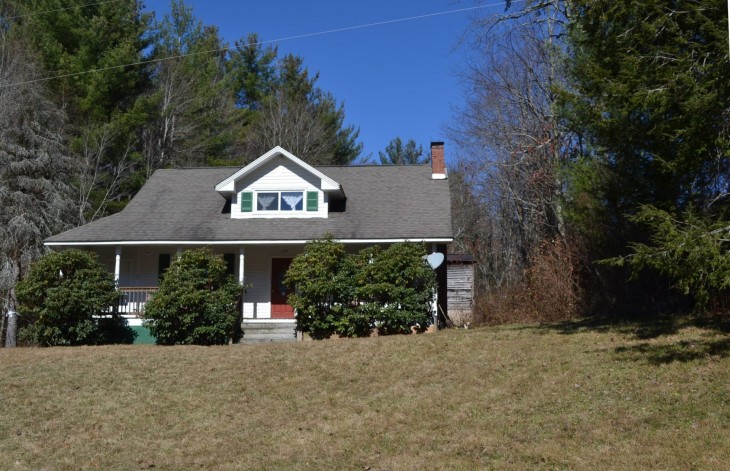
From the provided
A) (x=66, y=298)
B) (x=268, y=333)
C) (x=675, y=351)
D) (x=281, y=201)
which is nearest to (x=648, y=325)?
(x=675, y=351)

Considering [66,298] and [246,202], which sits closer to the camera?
[66,298]

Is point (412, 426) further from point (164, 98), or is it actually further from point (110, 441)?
point (164, 98)

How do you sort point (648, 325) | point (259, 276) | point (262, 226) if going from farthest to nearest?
point (259, 276) < point (262, 226) < point (648, 325)

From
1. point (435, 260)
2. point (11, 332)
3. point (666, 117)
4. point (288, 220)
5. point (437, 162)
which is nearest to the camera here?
point (666, 117)

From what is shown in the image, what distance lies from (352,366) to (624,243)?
26.6ft

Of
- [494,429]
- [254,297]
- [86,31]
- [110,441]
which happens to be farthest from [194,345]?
[86,31]

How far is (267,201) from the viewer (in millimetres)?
23016

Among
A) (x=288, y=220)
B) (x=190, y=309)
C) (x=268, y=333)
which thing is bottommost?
(x=268, y=333)

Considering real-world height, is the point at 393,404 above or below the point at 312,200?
below

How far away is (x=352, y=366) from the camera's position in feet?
48.9

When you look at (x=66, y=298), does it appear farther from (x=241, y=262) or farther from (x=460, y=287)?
(x=460, y=287)

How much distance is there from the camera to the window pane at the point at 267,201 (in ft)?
75.4

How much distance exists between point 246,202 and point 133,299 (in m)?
4.53

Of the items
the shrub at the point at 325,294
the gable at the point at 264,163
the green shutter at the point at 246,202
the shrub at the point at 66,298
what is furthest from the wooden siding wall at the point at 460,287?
the shrub at the point at 66,298
